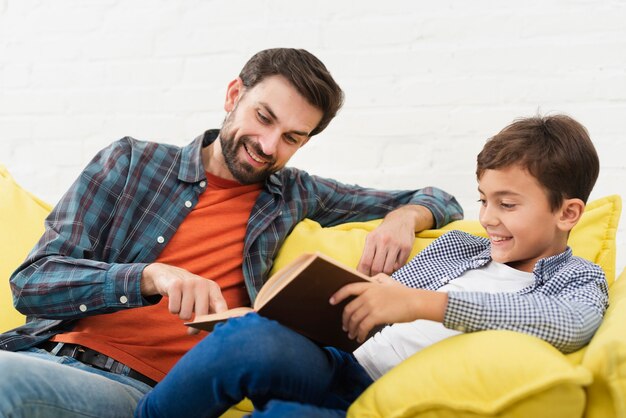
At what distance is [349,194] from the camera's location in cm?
201

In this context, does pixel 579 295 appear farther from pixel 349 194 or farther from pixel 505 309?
pixel 349 194

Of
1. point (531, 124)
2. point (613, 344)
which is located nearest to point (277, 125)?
point (531, 124)

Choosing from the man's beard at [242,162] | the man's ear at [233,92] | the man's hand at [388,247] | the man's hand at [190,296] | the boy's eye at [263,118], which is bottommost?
the man's hand at [190,296]

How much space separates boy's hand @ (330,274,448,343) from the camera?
1.22 m

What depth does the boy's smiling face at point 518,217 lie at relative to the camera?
4.95ft

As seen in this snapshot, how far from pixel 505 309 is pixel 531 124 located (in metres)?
0.46

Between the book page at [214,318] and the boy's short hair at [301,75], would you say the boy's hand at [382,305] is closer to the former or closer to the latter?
the book page at [214,318]

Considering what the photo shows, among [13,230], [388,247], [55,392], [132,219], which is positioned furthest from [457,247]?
[13,230]

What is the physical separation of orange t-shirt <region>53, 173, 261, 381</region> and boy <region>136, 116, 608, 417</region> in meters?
0.35

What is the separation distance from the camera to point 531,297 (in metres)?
1.32

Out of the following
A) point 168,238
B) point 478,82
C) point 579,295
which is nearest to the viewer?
point 579,295

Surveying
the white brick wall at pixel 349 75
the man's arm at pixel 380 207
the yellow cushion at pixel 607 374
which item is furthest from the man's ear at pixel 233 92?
the yellow cushion at pixel 607 374

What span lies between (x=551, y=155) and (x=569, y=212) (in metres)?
0.12

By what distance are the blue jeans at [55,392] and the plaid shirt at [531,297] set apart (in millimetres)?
601
